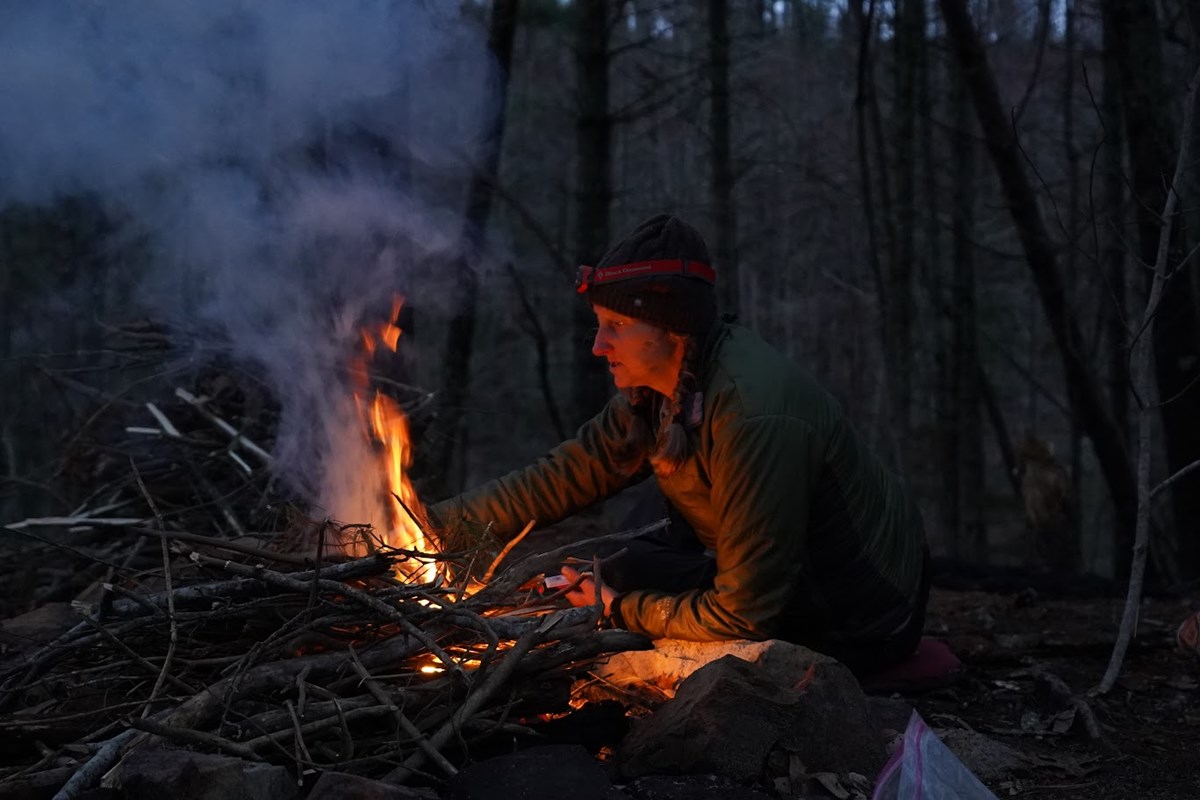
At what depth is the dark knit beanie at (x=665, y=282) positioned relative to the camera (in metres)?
3.31

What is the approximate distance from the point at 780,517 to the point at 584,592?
83cm

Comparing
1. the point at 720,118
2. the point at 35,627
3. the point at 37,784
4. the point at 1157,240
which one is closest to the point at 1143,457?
the point at 1157,240

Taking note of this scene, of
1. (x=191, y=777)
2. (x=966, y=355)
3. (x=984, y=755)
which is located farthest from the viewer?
(x=966, y=355)

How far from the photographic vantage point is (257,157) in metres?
4.79

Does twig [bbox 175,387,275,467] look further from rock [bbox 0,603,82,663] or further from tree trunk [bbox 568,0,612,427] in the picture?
tree trunk [bbox 568,0,612,427]

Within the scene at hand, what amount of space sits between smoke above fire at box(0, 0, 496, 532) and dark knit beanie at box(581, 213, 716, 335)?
1.20m

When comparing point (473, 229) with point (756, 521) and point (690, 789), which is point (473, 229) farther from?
point (690, 789)

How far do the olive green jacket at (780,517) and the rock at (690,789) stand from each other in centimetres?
63

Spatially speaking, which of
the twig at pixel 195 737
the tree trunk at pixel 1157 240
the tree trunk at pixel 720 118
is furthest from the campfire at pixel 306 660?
the tree trunk at pixel 720 118

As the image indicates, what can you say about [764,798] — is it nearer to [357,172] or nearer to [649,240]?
[649,240]

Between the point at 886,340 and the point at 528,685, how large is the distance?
25.1 ft

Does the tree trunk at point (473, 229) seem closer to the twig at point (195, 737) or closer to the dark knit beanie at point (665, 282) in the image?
the dark knit beanie at point (665, 282)

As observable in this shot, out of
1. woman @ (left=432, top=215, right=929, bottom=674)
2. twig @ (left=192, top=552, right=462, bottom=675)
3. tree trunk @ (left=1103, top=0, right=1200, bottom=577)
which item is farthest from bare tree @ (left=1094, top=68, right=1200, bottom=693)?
tree trunk @ (left=1103, top=0, right=1200, bottom=577)

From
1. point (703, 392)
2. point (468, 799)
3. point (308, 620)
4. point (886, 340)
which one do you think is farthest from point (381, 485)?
point (886, 340)
